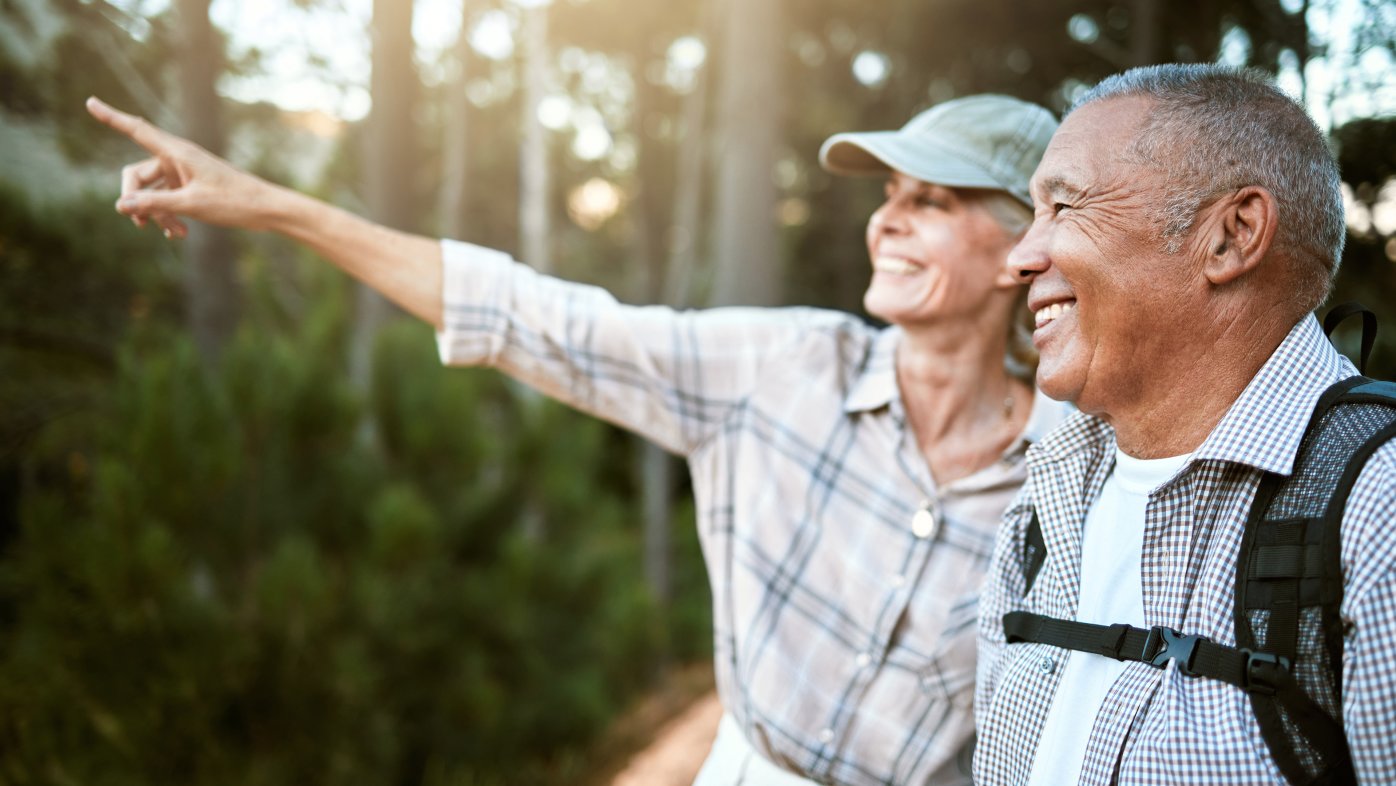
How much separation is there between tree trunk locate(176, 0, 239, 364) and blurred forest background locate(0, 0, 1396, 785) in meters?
0.01

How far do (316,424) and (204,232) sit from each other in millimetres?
1425

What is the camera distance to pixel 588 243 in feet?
63.5

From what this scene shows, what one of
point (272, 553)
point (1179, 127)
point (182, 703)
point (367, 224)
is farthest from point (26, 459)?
point (1179, 127)

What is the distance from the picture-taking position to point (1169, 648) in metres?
1.18

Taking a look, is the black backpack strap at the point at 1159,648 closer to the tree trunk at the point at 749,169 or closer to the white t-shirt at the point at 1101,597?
the white t-shirt at the point at 1101,597

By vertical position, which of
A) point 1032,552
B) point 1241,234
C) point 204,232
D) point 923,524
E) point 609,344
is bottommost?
point 204,232

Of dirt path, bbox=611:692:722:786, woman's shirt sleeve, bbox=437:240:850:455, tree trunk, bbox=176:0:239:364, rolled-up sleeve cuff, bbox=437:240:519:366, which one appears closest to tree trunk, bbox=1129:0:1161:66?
woman's shirt sleeve, bbox=437:240:850:455

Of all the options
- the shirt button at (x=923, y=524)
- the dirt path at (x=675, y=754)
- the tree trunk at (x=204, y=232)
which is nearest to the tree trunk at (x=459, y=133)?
the tree trunk at (x=204, y=232)

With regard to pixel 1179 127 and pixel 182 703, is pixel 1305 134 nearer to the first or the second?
pixel 1179 127

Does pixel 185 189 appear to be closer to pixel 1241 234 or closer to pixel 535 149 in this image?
pixel 1241 234

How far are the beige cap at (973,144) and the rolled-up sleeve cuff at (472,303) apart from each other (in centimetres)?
73

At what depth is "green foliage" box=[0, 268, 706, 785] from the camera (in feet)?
11.1

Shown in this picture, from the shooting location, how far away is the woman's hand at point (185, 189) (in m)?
1.74

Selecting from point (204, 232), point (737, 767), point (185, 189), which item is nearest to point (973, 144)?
point (737, 767)
